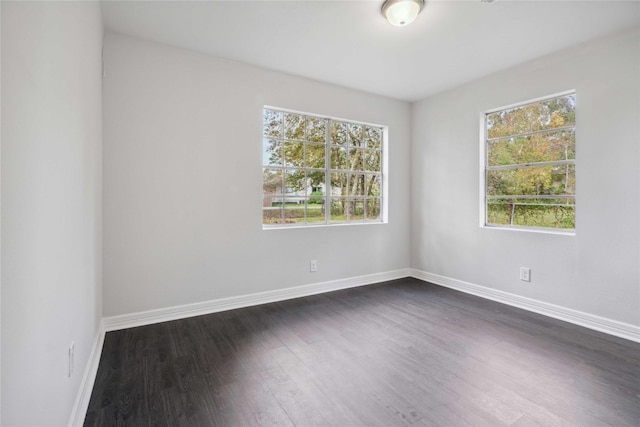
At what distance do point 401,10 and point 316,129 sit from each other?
5.89 feet

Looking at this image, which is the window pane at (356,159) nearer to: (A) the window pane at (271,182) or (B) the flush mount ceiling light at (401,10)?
(A) the window pane at (271,182)

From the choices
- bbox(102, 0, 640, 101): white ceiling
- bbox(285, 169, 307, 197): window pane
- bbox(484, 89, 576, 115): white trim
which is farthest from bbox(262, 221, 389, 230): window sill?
bbox(484, 89, 576, 115): white trim

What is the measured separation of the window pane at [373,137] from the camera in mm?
4355

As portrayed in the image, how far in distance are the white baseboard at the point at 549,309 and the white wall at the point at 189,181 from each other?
177 cm

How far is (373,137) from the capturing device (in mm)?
4422

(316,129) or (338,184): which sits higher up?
(316,129)

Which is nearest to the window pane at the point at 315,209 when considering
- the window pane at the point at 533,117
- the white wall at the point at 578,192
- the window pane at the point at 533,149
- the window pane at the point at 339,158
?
the window pane at the point at 339,158

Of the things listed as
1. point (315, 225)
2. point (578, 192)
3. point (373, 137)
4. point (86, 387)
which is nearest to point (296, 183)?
point (315, 225)

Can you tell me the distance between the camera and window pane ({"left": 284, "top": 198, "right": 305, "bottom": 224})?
369 centimetres

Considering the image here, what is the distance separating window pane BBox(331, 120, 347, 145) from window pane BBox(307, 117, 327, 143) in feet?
0.46

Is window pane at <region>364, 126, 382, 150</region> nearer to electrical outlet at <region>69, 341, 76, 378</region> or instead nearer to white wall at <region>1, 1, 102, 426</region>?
white wall at <region>1, 1, 102, 426</region>

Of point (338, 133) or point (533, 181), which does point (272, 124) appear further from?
point (533, 181)

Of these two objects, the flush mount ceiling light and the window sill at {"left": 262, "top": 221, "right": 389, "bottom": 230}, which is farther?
the window sill at {"left": 262, "top": 221, "right": 389, "bottom": 230}

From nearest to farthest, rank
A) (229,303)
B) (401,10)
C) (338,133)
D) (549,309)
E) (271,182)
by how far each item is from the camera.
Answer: (401,10)
(549,309)
(229,303)
(271,182)
(338,133)
